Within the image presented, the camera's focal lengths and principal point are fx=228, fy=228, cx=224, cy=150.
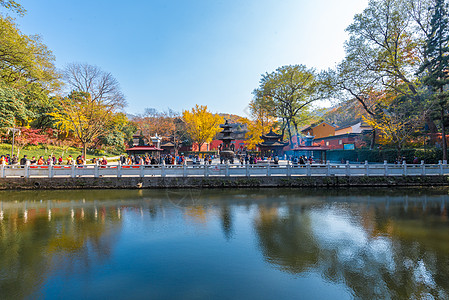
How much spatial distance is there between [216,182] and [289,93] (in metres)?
23.1

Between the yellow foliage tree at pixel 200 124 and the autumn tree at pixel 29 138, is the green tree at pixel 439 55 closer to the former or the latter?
the yellow foliage tree at pixel 200 124

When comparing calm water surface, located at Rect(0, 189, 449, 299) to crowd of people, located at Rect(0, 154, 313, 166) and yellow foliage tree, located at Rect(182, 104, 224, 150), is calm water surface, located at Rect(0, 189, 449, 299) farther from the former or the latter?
yellow foliage tree, located at Rect(182, 104, 224, 150)

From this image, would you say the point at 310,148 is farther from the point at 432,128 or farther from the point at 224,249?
the point at 224,249

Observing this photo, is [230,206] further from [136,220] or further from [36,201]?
[36,201]

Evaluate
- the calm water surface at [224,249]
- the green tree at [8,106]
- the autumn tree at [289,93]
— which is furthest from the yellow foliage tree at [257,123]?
the green tree at [8,106]

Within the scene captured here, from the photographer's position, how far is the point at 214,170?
17422 mm

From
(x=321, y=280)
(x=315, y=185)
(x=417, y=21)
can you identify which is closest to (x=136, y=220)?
(x=321, y=280)

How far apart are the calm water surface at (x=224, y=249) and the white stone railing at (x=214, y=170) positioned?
3.74 m

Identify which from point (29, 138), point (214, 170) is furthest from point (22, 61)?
point (214, 170)

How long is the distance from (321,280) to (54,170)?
60.2 ft

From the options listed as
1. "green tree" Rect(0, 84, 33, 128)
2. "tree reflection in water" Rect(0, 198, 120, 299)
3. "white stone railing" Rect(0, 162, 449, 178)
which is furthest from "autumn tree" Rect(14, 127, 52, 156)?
"tree reflection in water" Rect(0, 198, 120, 299)

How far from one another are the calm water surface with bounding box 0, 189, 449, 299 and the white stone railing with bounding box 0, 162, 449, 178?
374cm

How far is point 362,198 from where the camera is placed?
14367mm

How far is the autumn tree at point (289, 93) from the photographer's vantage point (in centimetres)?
3331
